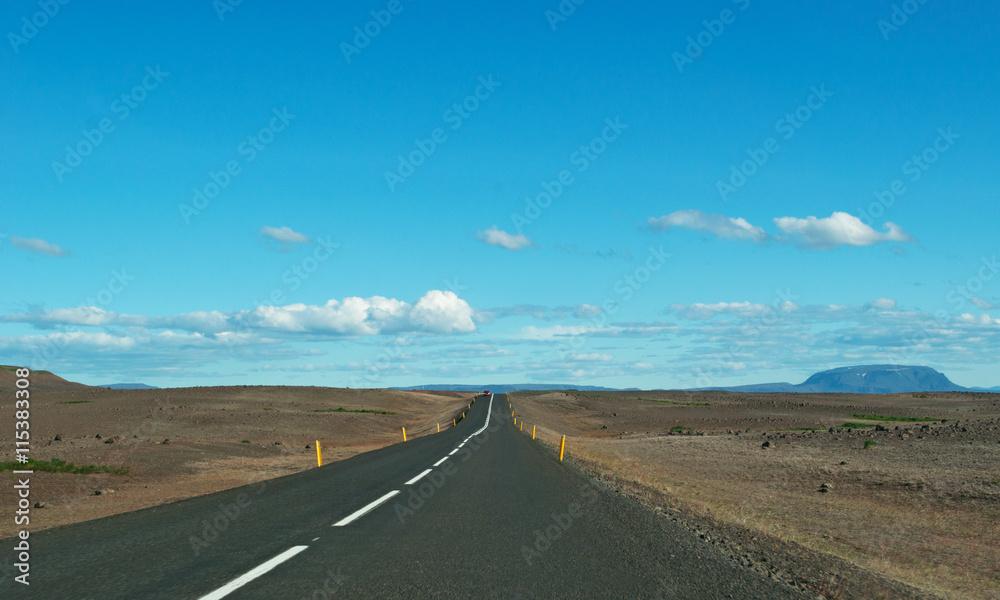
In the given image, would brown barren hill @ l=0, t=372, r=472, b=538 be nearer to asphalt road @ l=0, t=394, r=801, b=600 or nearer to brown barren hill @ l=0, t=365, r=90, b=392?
asphalt road @ l=0, t=394, r=801, b=600

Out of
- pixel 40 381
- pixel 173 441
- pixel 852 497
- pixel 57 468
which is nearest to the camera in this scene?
pixel 57 468

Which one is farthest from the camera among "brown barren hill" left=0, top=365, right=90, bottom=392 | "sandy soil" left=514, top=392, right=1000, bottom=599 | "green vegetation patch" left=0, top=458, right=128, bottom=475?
"brown barren hill" left=0, top=365, right=90, bottom=392

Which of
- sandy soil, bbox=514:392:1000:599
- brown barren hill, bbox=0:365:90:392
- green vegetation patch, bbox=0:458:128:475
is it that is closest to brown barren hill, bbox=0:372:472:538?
green vegetation patch, bbox=0:458:128:475

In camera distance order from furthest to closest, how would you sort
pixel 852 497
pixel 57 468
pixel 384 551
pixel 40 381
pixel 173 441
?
pixel 40 381
pixel 173 441
pixel 852 497
pixel 57 468
pixel 384 551

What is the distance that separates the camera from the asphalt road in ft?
23.6

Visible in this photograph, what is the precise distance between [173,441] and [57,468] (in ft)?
50.2

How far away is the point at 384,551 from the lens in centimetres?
909

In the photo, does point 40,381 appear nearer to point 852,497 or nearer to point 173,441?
point 173,441

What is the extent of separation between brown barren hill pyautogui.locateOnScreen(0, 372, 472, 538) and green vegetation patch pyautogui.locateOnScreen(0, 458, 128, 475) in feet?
0.76

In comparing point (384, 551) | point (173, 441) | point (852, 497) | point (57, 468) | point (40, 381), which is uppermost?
point (40, 381)

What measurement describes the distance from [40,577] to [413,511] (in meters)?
6.35

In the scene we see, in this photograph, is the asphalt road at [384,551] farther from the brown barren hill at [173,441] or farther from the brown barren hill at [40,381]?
the brown barren hill at [40,381]

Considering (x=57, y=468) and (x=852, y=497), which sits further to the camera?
(x=852, y=497)

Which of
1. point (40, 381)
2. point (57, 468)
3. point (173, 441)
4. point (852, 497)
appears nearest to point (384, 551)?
point (57, 468)
